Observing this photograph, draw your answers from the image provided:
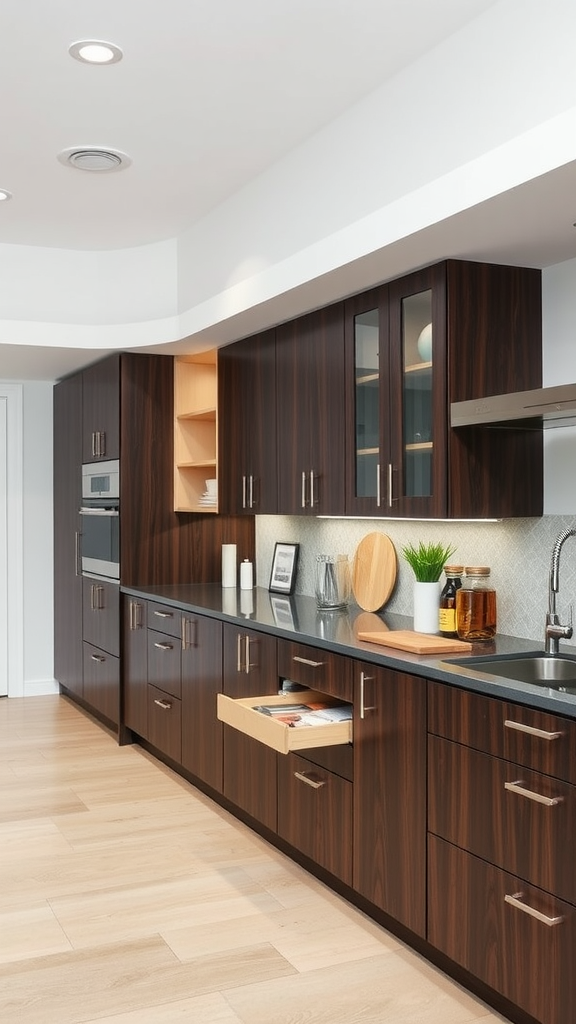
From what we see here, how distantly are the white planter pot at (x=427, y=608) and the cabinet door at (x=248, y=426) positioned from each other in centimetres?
111

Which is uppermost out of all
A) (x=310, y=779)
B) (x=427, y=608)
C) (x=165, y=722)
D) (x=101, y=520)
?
(x=101, y=520)

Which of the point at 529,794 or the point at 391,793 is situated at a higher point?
the point at 529,794

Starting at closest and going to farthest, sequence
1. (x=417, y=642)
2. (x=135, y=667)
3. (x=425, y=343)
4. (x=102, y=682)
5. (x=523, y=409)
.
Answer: (x=523, y=409) < (x=417, y=642) < (x=425, y=343) < (x=135, y=667) < (x=102, y=682)

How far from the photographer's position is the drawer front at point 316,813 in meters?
3.11

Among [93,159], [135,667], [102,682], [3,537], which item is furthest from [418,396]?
[3,537]

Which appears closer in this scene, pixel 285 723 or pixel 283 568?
pixel 285 723

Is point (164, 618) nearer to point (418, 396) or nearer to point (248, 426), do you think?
point (248, 426)

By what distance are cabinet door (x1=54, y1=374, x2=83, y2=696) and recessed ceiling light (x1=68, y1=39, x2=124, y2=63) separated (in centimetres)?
304

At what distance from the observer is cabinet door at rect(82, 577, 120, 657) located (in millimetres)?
5305

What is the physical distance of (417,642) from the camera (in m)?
2.99

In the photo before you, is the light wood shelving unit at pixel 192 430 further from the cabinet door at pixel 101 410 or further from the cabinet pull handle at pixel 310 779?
the cabinet pull handle at pixel 310 779

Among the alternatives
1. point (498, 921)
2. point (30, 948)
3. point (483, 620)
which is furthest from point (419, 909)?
point (30, 948)

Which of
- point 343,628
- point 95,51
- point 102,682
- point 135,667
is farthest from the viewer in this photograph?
point 102,682

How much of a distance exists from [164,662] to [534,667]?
2240 mm
